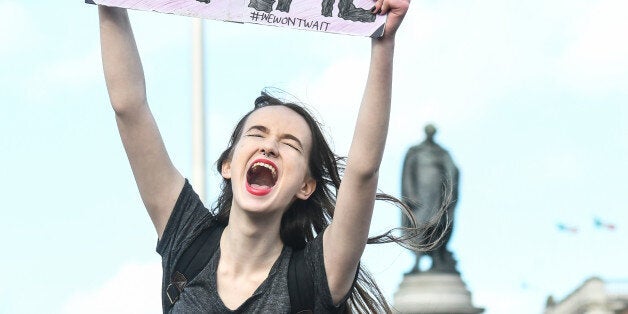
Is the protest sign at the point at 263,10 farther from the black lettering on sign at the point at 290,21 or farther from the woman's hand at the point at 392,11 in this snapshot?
the woman's hand at the point at 392,11

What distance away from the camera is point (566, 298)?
43188 mm

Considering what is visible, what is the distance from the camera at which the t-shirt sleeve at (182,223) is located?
4.77m

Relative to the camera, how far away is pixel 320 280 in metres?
4.57

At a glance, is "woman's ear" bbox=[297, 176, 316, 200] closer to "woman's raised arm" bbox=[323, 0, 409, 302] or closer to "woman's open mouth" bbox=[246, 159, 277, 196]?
"woman's open mouth" bbox=[246, 159, 277, 196]

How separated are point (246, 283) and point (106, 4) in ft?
2.94

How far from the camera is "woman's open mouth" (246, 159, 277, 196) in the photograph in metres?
4.66

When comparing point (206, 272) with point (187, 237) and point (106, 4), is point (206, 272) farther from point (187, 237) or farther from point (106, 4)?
point (106, 4)

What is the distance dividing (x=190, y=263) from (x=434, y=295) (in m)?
16.2

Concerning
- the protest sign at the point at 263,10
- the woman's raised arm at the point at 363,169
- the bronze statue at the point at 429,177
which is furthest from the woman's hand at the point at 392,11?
the bronze statue at the point at 429,177

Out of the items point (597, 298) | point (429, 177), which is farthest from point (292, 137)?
point (597, 298)

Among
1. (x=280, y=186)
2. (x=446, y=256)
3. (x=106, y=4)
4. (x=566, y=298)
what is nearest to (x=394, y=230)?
(x=280, y=186)

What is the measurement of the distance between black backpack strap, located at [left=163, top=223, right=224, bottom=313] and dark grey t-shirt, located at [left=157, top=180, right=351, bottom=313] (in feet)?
0.05

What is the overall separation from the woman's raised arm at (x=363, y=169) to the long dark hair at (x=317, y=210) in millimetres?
295

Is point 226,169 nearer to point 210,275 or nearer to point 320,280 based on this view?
point 210,275
